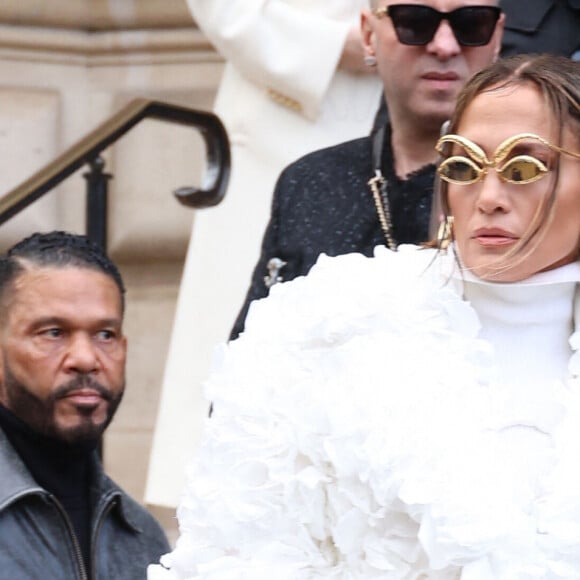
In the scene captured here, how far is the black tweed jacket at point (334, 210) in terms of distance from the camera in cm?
413

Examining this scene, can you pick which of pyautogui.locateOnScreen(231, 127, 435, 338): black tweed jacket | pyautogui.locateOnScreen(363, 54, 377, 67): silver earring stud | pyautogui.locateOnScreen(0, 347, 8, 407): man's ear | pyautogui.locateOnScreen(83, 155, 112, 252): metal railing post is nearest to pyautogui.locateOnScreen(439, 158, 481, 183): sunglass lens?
pyautogui.locateOnScreen(231, 127, 435, 338): black tweed jacket

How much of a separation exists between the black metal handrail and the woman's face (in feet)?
8.40

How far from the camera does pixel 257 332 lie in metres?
2.88

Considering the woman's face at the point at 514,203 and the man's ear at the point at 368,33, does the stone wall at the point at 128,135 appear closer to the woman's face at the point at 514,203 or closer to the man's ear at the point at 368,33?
the man's ear at the point at 368,33

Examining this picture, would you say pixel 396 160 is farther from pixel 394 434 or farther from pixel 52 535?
pixel 394 434

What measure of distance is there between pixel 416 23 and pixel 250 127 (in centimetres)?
126

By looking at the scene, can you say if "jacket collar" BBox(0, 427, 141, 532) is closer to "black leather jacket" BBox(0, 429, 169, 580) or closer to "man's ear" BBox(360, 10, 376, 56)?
"black leather jacket" BBox(0, 429, 169, 580)

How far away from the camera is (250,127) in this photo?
5430 mm

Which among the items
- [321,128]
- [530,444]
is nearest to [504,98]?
[530,444]

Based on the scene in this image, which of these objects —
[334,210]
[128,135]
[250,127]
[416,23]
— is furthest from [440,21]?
[128,135]

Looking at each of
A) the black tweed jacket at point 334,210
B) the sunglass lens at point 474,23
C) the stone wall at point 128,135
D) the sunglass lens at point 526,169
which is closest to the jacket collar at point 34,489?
the black tweed jacket at point 334,210

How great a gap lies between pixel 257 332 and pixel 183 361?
277 centimetres

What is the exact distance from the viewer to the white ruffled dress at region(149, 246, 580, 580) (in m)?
2.57

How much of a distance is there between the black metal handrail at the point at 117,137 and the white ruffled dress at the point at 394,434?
2.40 meters
